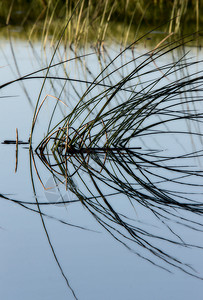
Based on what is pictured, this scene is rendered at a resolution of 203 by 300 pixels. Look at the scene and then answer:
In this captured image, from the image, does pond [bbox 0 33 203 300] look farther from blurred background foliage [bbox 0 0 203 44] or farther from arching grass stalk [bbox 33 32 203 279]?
blurred background foliage [bbox 0 0 203 44]

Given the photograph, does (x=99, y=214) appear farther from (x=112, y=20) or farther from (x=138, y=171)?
(x=112, y=20)

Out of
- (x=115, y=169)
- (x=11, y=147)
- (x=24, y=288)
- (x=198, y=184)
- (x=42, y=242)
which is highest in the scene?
(x=11, y=147)

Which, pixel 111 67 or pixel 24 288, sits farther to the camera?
pixel 111 67

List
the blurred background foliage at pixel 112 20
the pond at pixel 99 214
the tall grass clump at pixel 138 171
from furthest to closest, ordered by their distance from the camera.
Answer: the blurred background foliage at pixel 112 20, the tall grass clump at pixel 138 171, the pond at pixel 99 214

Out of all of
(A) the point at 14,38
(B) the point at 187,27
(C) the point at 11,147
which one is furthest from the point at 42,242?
(B) the point at 187,27

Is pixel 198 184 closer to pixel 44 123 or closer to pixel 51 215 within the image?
pixel 51 215

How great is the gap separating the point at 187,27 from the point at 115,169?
2904 millimetres

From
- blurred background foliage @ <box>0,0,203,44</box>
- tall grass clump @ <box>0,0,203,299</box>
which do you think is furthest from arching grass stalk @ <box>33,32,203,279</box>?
blurred background foliage @ <box>0,0,203,44</box>

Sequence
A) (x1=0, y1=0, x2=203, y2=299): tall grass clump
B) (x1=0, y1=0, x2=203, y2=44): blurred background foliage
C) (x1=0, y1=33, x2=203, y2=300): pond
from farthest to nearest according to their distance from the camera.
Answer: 1. (x1=0, y1=0, x2=203, y2=44): blurred background foliage
2. (x1=0, y1=0, x2=203, y2=299): tall grass clump
3. (x1=0, y1=33, x2=203, y2=300): pond

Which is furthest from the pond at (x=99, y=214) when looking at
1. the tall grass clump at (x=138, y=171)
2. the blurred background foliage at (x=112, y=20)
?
the blurred background foliage at (x=112, y=20)

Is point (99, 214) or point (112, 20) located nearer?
point (99, 214)

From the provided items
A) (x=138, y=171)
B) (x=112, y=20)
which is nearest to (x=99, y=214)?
(x=138, y=171)

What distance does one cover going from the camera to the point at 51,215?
1183 millimetres

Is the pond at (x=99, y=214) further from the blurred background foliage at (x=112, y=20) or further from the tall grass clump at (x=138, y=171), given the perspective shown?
the blurred background foliage at (x=112, y=20)
